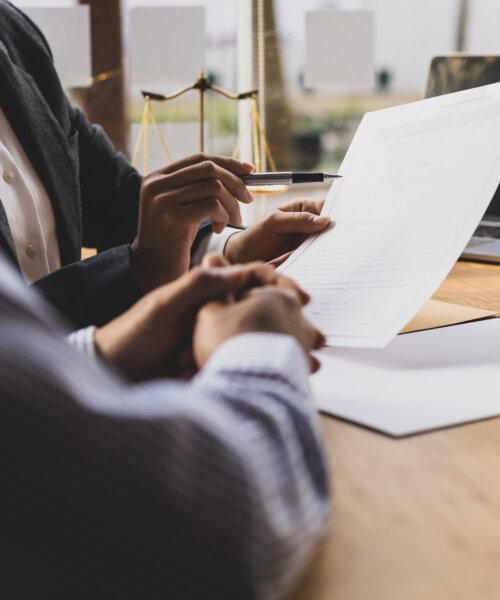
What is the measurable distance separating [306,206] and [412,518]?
1.93 feet

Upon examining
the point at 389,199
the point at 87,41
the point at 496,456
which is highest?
the point at 87,41

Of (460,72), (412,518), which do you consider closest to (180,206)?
(412,518)

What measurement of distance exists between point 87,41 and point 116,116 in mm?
723

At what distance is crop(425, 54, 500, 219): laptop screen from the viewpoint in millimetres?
1272

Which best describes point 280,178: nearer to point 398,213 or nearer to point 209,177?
point 209,177

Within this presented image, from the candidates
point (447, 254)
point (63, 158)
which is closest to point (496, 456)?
point (447, 254)

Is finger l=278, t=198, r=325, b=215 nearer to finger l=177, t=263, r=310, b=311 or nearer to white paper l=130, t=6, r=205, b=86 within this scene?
finger l=177, t=263, r=310, b=311

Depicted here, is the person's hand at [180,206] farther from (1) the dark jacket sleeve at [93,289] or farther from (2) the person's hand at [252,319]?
(2) the person's hand at [252,319]

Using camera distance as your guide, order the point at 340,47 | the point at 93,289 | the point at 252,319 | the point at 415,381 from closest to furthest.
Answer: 1. the point at 252,319
2. the point at 415,381
3. the point at 93,289
4. the point at 340,47

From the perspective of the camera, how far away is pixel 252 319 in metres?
0.42

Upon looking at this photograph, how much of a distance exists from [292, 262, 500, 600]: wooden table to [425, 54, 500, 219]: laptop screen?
95 cm

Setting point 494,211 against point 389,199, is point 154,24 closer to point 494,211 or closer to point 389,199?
point 494,211

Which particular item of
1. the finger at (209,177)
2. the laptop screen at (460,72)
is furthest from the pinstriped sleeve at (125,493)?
the laptop screen at (460,72)

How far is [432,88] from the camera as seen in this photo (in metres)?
1.32
